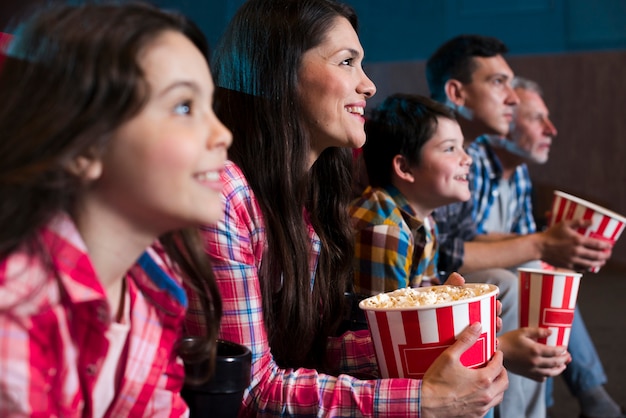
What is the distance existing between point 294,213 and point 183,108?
506 millimetres

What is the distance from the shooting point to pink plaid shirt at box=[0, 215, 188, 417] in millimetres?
826

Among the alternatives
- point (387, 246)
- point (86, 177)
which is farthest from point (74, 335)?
point (387, 246)

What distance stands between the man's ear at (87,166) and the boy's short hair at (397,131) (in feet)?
3.82

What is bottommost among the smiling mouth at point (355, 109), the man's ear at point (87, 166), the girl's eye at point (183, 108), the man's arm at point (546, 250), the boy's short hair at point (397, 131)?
the man's arm at point (546, 250)

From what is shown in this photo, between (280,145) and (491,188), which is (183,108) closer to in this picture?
(280,145)

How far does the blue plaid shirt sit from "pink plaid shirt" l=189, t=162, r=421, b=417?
133cm

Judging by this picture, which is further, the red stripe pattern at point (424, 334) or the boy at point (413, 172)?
the boy at point (413, 172)

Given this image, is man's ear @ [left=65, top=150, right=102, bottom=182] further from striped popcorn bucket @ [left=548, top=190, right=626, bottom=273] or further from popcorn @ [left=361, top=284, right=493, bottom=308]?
striped popcorn bucket @ [left=548, top=190, right=626, bottom=273]

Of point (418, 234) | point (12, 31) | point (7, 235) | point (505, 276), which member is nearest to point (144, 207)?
point (7, 235)

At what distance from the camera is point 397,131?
2006 mm

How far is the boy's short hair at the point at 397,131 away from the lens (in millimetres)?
1977

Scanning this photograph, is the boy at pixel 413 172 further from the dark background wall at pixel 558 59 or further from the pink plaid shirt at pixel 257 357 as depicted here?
the dark background wall at pixel 558 59

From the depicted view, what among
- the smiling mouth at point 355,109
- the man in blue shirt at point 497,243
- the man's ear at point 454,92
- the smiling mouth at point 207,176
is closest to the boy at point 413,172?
the man in blue shirt at point 497,243

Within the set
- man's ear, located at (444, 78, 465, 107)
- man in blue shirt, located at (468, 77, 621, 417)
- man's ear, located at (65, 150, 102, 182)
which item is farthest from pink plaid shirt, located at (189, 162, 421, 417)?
man's ear, located at (444, 78, 465, 107)
